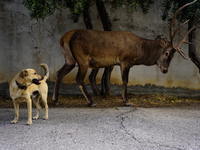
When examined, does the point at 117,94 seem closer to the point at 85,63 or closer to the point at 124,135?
the point at 85,63

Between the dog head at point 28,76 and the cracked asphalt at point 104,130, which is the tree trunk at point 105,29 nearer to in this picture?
the cracked asphalt at point 104,130

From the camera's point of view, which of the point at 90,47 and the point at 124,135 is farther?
the point at 90,47

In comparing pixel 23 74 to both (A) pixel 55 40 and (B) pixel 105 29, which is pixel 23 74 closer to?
(B) pixel 105 29

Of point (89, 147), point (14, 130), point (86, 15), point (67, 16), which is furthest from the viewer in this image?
point (67, 16)

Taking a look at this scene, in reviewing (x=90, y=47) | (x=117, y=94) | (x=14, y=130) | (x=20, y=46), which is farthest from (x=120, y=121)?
(x=20, y=46)

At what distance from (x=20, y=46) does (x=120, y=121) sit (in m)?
4.62

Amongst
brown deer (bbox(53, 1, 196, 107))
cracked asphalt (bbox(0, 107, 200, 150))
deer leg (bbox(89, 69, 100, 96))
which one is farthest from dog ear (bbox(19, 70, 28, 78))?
deer leg (bbox(89, 69, 100, 96))

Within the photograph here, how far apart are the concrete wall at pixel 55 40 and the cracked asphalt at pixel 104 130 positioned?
2.52 m

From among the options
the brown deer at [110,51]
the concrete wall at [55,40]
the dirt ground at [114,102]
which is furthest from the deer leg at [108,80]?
the brown deer at [110,51]

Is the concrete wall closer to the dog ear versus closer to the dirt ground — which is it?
the dirt ground

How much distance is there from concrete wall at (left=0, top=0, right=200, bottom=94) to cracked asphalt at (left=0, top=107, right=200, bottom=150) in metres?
2.52

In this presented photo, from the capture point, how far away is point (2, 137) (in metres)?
3.77

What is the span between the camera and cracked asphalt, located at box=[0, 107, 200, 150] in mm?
3463

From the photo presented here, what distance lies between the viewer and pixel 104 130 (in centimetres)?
414
